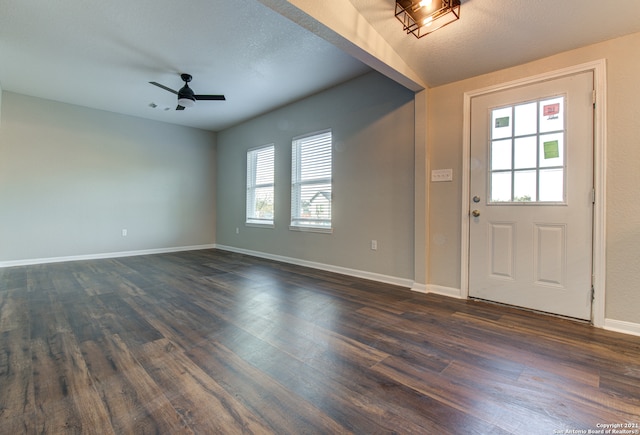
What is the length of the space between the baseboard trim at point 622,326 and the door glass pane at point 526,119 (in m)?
1.70

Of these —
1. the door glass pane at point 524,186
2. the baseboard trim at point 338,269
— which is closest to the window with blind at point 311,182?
the baseboard trim at point 338,269

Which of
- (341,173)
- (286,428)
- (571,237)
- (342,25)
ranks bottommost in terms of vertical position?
(286,428)

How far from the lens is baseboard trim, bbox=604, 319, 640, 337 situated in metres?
2.16

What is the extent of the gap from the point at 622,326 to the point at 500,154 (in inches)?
66.8

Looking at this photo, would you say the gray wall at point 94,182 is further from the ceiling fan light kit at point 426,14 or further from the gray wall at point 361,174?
the ceiling fan light kit at point 426,14

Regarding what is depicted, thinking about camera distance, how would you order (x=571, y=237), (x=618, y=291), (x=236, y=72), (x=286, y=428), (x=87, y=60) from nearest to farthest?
(x=286, y=428) → (x=618, y=291) → (x=571, y=237) → (x=87, y=60) → (x=236, y=72)

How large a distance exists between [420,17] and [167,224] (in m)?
→ 6.04

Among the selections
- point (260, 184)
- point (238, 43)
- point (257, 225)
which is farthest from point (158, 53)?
point (257, 225)

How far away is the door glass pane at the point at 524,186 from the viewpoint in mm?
2635

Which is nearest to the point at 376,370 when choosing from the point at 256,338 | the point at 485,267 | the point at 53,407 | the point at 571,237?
the point at 256,338

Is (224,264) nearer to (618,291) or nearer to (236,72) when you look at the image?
(236,72)

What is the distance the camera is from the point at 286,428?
1.21 m

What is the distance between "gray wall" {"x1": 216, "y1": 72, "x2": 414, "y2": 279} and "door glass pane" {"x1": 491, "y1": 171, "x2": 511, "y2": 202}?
0.84 meters

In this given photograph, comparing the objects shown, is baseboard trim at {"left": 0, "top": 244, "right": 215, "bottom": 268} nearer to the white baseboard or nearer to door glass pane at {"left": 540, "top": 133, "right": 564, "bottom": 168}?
the white baseboard
